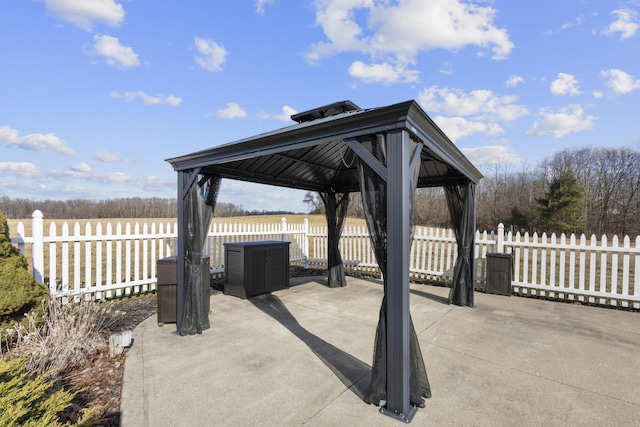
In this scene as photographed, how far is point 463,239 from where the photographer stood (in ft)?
18.6

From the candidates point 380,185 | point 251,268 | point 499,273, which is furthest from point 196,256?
point 499,273

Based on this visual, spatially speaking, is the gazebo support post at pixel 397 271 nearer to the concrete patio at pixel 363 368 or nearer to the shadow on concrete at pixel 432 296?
the concrete patio at pixel 363 368

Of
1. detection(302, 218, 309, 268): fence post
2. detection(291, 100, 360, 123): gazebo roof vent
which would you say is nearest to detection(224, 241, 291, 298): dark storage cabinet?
detection(291, 100, 360, 123): gazebo roof vent

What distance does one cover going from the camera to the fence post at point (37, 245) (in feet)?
15.3

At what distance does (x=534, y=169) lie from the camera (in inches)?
1073

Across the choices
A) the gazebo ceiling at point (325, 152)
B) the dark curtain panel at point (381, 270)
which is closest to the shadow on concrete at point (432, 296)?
the gazebo ceiling at point (325, 152)

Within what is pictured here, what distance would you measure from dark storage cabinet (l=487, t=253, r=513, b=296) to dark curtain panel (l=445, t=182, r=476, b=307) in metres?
1.02

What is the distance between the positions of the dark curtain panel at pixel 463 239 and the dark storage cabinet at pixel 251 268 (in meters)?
3.67

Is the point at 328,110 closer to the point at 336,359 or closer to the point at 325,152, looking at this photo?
the point at 325,152

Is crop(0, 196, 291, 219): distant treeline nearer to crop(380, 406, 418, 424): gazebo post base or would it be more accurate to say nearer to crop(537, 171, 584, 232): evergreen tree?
crop(537, 171, 584, 232): evergreen tree

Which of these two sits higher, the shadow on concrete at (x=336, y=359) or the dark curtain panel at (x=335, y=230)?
the dark curtain panel at (x=335, y=230)

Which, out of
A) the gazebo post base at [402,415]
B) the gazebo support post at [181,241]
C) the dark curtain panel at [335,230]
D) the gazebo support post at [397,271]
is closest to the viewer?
the gazebo post base at [402,415]

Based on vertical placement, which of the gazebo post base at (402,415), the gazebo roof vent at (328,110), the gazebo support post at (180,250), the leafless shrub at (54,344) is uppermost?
the gazebo roof vent at (328,110)

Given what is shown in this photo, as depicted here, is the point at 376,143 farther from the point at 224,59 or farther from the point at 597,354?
the point at 224,59
